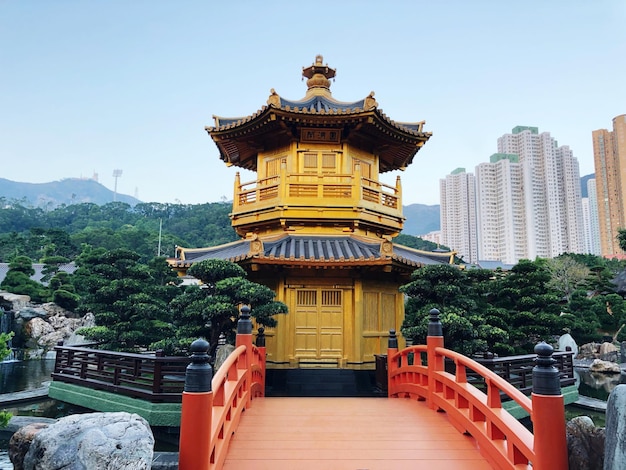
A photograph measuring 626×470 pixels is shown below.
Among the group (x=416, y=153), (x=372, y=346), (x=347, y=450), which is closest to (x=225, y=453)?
(x=347, y=450)

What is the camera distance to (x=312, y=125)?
39.4 feet

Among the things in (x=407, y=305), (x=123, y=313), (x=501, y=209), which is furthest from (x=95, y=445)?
(x=501, y=209)

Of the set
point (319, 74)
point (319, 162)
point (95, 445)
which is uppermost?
point (319, 74)

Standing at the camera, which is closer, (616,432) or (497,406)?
(616,432)

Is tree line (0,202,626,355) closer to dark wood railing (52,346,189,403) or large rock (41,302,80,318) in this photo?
large rock (41,302,80,318)

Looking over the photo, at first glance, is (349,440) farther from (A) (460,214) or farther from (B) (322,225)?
(A) (460,214)

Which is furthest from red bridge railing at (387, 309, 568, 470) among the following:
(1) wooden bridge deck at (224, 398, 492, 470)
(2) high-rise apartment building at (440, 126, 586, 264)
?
(2) high-rise apartment building at (440, 126, 586, 264)

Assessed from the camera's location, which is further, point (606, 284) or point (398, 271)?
point (606, 284)

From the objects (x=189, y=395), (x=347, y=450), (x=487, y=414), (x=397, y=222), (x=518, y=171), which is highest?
(x=518, y=171)

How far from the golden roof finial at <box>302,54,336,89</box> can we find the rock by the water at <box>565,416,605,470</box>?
1317 centimetres

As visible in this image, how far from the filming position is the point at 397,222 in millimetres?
13172

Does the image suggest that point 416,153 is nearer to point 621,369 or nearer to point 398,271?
point 398,271

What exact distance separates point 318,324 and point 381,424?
5.59 meters

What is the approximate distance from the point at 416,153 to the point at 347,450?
11.2 m
